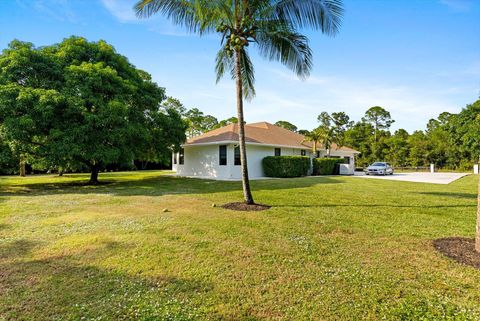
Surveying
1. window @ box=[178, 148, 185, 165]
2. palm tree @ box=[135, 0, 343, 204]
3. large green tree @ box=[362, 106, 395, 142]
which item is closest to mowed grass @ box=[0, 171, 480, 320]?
palm tree @ box=[135, 0, 343, 204]

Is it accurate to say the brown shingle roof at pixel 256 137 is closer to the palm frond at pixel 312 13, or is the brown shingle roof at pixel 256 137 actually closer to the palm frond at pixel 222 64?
the palm frond at pixel 222 64

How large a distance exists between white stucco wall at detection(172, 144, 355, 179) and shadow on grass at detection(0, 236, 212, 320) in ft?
51.4

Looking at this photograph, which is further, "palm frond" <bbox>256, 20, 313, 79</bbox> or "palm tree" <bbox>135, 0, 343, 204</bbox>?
"palm frond" <bbox>256, 20, 313, 79</bbox>

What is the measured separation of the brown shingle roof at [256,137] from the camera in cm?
2045

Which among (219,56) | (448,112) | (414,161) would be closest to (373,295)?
(219,56)

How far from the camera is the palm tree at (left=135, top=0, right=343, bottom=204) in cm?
828

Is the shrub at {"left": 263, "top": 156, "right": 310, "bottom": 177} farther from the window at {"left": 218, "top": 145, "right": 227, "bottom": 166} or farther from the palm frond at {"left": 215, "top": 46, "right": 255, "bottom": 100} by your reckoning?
the palm frond at {"left": 215, "top": 46, "right": 255, "bottom": 100}

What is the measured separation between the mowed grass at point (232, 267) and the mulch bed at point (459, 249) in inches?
8.5

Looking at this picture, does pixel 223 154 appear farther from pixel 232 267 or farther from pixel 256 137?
pixel 232 267

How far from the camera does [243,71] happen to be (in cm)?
1068

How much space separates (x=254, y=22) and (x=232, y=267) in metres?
7.70

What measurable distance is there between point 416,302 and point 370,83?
15.2m

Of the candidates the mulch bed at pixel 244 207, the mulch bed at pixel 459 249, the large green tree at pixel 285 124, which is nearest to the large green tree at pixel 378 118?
the large green tree at pixel 285 124

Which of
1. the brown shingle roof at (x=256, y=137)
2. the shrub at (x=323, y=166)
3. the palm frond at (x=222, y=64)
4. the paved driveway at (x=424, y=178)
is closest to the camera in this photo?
the palm frond at (x=222, y=64)
